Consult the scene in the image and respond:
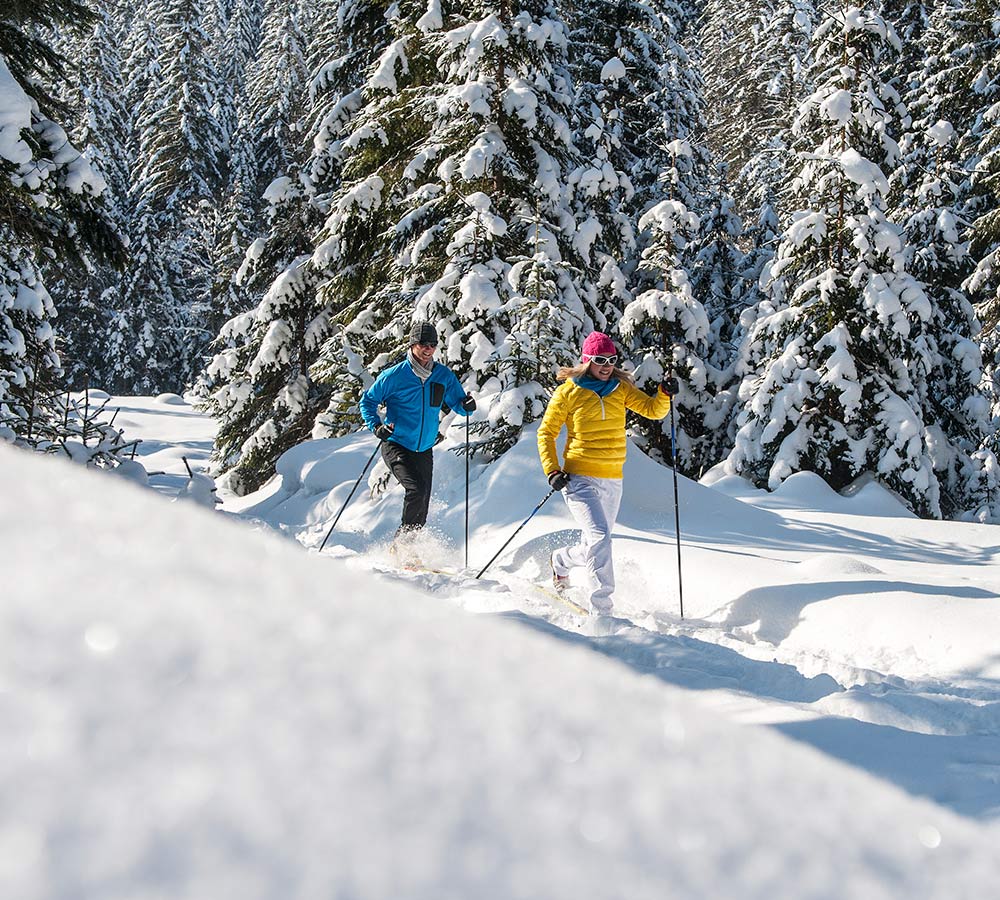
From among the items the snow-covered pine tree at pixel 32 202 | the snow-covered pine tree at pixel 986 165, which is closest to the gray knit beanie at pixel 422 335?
the snow-covered pine tree at pixel 32 202

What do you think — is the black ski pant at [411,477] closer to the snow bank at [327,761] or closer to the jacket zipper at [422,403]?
the jacket zipper at [422,403]

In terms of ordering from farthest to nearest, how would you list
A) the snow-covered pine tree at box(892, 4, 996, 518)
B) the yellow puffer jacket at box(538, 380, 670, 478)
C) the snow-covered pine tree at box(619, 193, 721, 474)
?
the snow-covered pine tree at box(892, 4, 996, 518)
the snow-covered pine tree at box(619, 193, 721, 474)
the yellow puffer jacket at box(538, 380, 670, 478)

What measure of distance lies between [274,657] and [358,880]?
1.00 ft

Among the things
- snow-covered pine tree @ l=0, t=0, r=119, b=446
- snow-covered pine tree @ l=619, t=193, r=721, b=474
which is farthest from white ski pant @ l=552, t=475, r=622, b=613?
snow-covered pine tree @ l=619, t=193, r=721, b=474

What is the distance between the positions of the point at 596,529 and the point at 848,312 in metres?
9.86

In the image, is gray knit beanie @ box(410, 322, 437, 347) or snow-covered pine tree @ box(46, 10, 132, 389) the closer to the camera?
gray knit beanie @ box(410, 322, 437, 347)

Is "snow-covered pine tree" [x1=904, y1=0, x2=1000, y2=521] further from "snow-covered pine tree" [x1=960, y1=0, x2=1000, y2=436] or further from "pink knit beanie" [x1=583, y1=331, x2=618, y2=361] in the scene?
"pink knit beanie" [x1=583, y1=331, x2=618, y2=361]

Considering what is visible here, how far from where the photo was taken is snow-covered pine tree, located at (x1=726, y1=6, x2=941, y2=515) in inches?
546

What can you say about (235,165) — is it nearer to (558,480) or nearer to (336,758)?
(558,480)

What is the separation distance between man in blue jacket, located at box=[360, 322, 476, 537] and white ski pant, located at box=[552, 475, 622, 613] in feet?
6.33

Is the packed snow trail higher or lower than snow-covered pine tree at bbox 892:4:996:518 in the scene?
lower

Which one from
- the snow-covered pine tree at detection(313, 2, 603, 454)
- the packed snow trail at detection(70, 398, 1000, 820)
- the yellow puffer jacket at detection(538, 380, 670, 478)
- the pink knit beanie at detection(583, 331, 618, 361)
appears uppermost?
the snow-covered pine tree at detection(313, 2, 603, 454)

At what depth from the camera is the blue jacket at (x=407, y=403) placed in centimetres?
812

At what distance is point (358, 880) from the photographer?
81 centimetres
